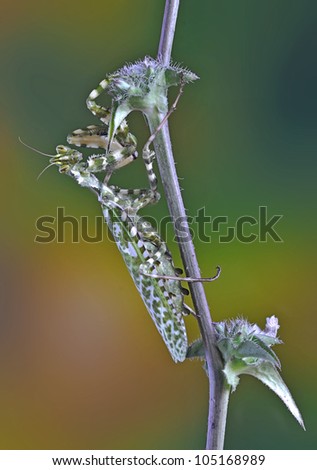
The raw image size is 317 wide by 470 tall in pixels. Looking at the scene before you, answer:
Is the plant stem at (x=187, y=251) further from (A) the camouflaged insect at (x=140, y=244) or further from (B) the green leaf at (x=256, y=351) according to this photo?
(A) the camouflaged insect at (x=140, y=244)

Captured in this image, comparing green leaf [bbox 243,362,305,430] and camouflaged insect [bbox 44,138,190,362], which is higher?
camouflaged insect [bbox 44,138,190,362]

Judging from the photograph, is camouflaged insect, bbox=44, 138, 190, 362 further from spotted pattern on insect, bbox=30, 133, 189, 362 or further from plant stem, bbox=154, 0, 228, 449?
plant stem, bbox=154, 0, 228, 449

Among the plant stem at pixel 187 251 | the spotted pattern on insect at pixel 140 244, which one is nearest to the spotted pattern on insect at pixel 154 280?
the spotted pattern on insect at pixel 140 244

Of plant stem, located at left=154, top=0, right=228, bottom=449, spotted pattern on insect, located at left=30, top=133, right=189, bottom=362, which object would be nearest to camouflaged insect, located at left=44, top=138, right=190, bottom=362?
spotted pattern on insect, located at left=30, top=133, right=189, bottom=362

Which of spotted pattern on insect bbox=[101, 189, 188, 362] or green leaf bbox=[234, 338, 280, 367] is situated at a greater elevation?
spotted pattern on insect bbox=[101, 189, 188, 362]

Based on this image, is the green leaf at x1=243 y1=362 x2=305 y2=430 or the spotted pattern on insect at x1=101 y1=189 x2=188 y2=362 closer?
the green leaf at x1=243 y1=362 x2=305 y2=430

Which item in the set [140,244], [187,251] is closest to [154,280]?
[140,244]

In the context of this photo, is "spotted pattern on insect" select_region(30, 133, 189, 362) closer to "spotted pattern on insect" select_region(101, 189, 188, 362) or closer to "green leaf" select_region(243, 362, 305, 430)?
"spotted pattern on insect" select_region(101, 189, 188, 362)
